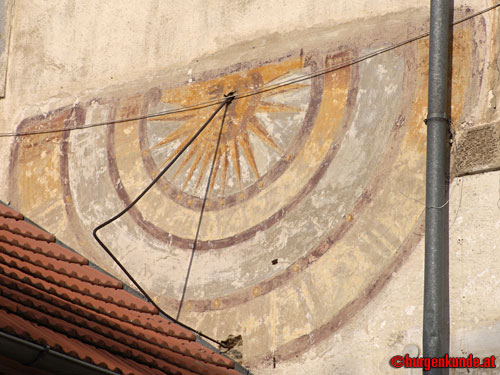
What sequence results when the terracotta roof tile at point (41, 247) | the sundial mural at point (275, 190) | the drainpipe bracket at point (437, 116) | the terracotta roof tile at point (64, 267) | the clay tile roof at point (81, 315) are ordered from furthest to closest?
the sundial mural at point (275, 190) → the drainpipe bracket at point (437, 116) → the terracotta roof tile at point (41, 247) → the terracotta roof tile at point (64, 267) → the clay tile roof at point (81, 315)

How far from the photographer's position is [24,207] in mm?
7789

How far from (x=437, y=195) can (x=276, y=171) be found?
115 cm

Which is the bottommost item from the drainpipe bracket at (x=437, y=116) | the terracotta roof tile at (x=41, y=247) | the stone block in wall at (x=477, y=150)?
the terracotta roof tile at (x=41, y=247)

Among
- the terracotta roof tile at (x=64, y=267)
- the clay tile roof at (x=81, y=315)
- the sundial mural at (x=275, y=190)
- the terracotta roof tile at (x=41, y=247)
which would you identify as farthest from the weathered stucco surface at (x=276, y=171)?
the terracotta roof tile at (x=41, y=247)

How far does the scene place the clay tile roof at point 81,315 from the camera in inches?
181

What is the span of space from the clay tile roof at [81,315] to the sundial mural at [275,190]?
0.56 meters

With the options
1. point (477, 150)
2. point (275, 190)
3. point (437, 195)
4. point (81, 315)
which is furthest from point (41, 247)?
point (477, 150)

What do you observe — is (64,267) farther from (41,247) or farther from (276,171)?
(276,171)

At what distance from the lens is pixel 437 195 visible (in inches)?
222

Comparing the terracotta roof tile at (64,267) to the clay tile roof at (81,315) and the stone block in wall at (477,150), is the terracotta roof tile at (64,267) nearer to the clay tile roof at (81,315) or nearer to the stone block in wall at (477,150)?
the clay tile roof at (81,315)

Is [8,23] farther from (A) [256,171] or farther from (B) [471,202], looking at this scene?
(B) [471,202]

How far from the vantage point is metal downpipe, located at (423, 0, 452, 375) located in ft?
17.9

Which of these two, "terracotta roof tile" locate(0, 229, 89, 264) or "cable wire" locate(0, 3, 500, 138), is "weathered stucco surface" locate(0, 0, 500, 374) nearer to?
"cable wire" locate(0, 3, 500, 138)

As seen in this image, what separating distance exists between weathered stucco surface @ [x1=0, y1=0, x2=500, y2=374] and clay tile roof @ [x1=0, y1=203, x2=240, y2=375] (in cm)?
61
